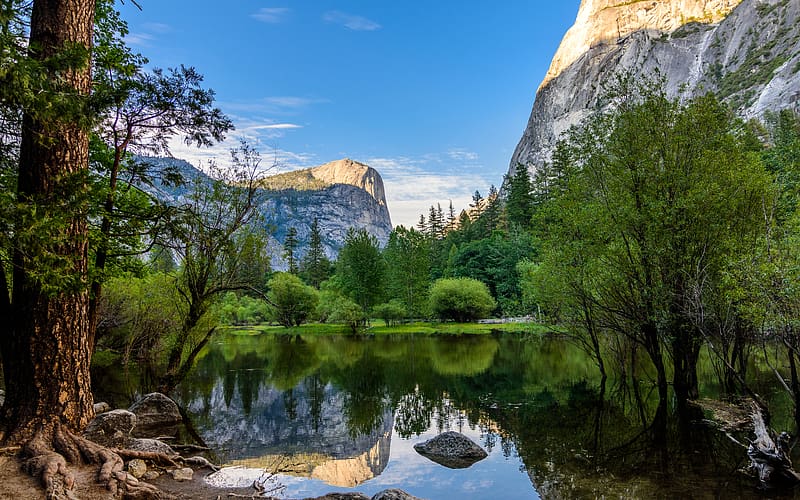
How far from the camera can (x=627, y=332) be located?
64.3 feet

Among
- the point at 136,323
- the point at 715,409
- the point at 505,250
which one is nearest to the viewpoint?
the point at 715,409

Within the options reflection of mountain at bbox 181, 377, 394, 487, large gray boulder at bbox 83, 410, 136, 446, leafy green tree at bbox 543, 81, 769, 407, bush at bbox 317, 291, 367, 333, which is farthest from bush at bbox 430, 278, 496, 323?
large gray boulder at bbox 83, 410, 136, 446

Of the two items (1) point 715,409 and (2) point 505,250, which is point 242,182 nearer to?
(1) point 715,409

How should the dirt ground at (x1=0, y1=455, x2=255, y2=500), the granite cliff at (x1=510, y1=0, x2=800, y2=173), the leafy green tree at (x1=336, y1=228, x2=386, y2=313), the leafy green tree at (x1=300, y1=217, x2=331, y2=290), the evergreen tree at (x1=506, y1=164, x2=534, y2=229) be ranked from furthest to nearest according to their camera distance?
1. the leafy green tree at (x1=300, y1=217, x2=331, y2=290)
2. the granite cliff at (x1=510, y1=0, x2=800, y2=173)
3. the evergreen tree at (x1=506, y1=164, x2=534, y2=229)
4. the leafy green tree at (x1=336, y1=228, x2=386, y2=313)
5. the dirt ground at (x1=0, y1=455, x2=255, y2=500)

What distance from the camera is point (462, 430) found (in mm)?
15352

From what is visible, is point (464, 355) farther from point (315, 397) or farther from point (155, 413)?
point (155, 413)

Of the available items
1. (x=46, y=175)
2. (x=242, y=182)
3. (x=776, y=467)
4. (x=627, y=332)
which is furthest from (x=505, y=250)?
(x=46, y=175)

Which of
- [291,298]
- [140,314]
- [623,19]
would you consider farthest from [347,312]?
[623,19]

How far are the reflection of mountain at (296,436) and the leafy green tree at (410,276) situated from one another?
4851 centimetres

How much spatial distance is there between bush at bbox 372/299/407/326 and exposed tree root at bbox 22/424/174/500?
58308 millimetres

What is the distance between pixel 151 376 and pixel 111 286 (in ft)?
19.5

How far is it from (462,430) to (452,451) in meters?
2.54

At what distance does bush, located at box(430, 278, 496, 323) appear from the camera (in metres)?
62.9

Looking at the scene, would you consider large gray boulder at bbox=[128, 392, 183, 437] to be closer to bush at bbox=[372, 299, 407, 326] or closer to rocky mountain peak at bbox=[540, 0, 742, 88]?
bush at bbox=[372, 299, 407, 326]
